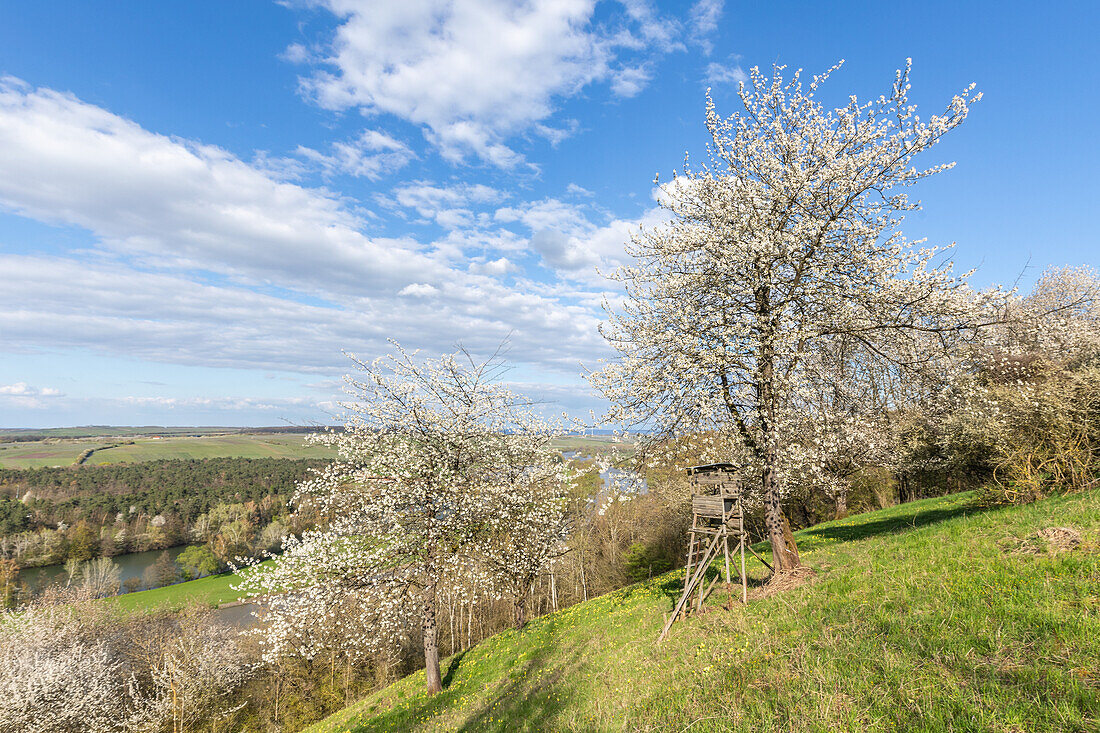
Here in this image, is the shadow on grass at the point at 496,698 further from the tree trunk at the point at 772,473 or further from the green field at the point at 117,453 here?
the green field at the point at 117,453

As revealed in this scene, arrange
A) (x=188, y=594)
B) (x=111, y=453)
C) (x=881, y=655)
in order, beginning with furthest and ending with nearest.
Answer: (x=111, y=453), (x=188, y=594), (x=881, y=655)

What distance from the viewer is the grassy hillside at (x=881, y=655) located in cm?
433

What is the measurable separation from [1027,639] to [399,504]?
14935 millimetres

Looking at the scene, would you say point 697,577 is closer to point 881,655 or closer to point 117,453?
point 881,655

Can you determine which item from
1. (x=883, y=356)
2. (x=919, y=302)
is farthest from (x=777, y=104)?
(x=883, y=356)

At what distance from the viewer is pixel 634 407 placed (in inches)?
475

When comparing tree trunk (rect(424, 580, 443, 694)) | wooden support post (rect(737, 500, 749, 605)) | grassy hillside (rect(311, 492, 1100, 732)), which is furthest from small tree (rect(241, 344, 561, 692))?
wooden support post (rect(737, 500, 749, 605))

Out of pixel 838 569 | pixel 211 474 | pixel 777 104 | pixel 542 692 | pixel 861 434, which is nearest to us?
pixel 542 692

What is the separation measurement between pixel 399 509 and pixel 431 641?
438 centimetres

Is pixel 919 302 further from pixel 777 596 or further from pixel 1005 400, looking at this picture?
pixel 777 596

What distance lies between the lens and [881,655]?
17.8 feet

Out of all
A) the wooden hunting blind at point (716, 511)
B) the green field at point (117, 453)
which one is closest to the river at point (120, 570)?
the green field at point (117, 453)

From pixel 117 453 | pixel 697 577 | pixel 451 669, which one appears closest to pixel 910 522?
pixel 697 577

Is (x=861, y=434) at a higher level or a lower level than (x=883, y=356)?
lower
